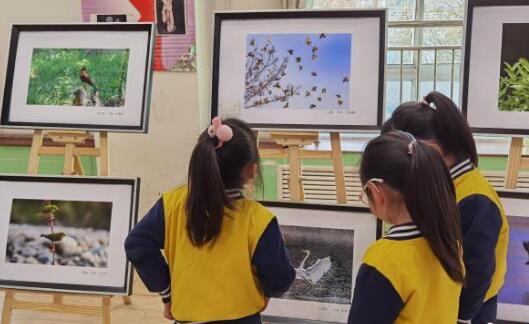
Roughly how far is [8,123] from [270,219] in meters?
1.36

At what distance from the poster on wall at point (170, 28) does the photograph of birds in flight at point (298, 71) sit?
1.33m

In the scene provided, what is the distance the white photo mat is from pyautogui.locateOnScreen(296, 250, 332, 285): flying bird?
0.72 metres

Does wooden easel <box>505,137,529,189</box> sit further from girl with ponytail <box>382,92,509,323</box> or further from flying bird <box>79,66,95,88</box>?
flying bird <box>79,66,95,88</box>

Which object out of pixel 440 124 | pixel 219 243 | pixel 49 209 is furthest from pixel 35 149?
pixel 440 124

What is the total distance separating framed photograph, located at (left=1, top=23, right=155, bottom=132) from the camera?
2146 mm

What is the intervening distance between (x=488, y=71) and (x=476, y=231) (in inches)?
30.8

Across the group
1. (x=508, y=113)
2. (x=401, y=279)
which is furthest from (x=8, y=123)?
(x=508, y=113)

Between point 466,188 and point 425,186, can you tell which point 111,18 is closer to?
point 466,188

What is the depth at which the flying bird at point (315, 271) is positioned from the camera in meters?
1.92

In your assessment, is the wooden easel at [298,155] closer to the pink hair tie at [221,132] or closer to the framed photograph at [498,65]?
the framed photograph at [498,65]

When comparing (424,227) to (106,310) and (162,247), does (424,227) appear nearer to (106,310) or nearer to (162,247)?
(162,247)

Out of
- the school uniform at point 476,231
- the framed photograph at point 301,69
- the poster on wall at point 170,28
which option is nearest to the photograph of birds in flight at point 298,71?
the framed photograph at point 301,69

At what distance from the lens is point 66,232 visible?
2.13m

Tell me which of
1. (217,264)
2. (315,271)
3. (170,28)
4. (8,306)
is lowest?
(8,306)
